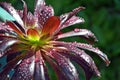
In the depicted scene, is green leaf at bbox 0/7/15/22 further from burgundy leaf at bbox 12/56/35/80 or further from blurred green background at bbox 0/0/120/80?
blurred green background at bbox 0/0/120/80

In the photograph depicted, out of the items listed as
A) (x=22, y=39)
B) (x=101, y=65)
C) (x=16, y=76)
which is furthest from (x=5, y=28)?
(x=101, y=65)

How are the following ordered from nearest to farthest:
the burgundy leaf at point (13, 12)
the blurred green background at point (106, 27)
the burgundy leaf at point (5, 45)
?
the burgundy leaf at point (5, 45), the burgundy leaf at point (13, 12), the blurred green background at point (106, 27)

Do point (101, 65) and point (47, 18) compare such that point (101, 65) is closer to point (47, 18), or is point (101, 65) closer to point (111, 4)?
point (111, 4)

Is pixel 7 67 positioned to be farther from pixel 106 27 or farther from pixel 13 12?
pixel 106 27

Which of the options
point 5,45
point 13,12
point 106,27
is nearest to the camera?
point 5,45

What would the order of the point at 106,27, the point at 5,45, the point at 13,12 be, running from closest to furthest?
1. the point at 5,45
2. the point at 13,12
3. the point at 106,27

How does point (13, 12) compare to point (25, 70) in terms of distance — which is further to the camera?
point (13, 12)

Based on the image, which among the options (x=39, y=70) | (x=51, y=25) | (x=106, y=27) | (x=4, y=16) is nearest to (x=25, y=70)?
(x=39, y=70)

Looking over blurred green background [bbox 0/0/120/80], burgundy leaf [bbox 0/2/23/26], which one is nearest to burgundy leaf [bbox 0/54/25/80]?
burgundy leaf [bbox 0/2/23/26]

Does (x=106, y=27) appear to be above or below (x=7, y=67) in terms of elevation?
below

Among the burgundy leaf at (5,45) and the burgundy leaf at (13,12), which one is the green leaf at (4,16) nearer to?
the burgundy leaf at (13,12)

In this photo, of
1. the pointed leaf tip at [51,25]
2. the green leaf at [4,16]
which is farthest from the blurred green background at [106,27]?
the pointed leaf tip at [51,25]
